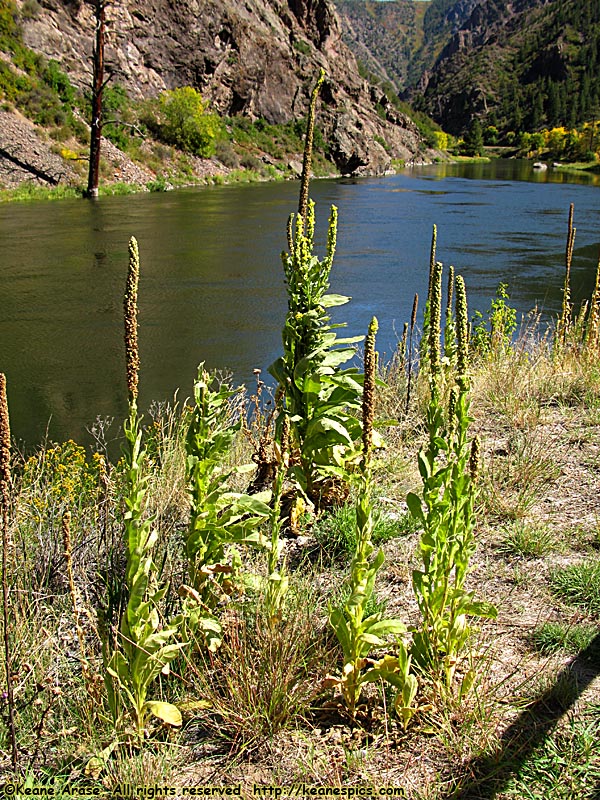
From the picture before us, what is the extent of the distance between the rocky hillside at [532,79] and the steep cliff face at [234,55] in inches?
2804

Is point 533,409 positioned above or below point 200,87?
below

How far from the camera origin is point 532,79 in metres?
154

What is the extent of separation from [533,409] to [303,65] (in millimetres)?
58955

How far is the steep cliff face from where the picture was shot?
33.5 m

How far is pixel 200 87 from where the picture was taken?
44.9m

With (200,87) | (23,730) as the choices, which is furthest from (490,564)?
(200,87)

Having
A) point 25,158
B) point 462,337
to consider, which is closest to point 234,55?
point 25,158

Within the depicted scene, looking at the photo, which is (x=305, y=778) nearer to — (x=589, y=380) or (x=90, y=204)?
(x=589, y=380)

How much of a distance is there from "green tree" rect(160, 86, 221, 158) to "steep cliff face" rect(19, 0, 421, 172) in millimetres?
3104

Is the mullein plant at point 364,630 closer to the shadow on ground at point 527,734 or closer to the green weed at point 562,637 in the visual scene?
the shadow on ground at point 527,734

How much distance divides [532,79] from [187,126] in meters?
142

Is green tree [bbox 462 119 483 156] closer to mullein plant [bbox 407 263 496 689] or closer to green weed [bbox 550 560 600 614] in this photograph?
green weed [bbox 550 560 600 614]

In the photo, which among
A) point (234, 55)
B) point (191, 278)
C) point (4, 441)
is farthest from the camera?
point (234, 55)

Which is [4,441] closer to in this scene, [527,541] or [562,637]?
[562,637]
